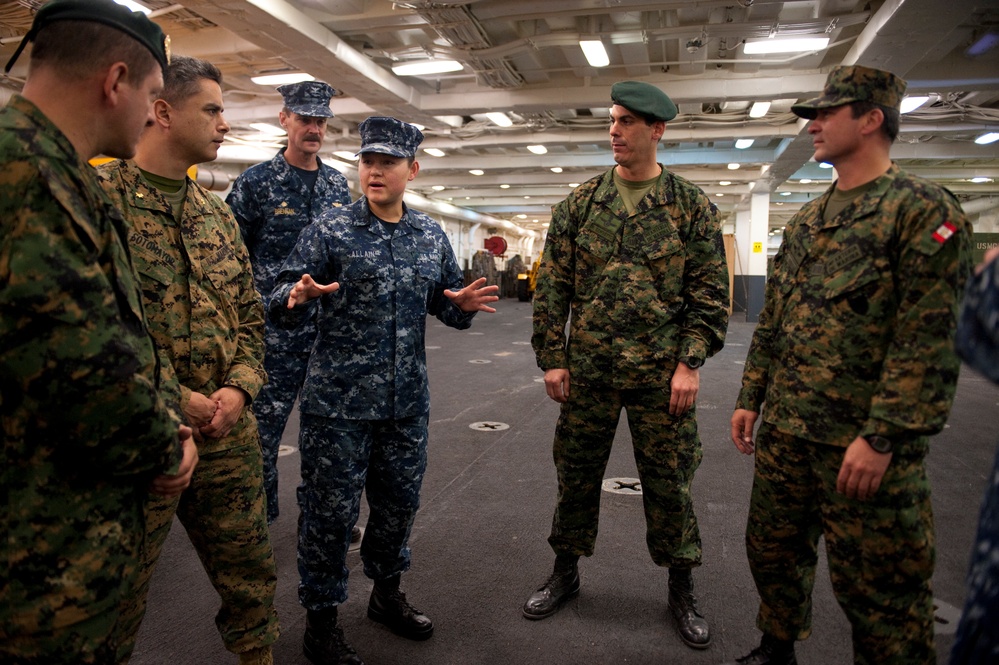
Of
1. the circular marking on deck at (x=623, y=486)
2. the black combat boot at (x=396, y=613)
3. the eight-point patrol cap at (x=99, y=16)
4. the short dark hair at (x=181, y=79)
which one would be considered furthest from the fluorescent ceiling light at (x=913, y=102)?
the eight-point patrol cap at (x=99, y=16)

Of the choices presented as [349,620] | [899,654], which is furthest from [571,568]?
[899,654]

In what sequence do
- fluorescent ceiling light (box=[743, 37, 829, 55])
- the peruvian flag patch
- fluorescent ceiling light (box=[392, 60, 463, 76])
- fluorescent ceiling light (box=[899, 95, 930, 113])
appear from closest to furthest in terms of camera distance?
1. the peruvian flag patch
2. fluorescent ceiling light (box=[743, 37, 829, 55])
3. fluorescent ceiling light (box=[392, 60, 463, 76])
4. fluorescent ceiling light (box=[899, 95, 930, 113])

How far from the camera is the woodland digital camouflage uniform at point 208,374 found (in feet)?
6.01

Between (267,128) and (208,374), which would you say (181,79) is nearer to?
(208,374)

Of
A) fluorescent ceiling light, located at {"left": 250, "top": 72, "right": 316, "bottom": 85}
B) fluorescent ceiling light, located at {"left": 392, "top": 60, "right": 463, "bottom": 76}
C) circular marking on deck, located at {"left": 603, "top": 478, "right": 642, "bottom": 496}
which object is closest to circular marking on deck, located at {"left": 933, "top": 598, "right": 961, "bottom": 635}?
A: circular marking on deck, located at {"left": 603, "top": 478, "right": 642, "bottom": 496}

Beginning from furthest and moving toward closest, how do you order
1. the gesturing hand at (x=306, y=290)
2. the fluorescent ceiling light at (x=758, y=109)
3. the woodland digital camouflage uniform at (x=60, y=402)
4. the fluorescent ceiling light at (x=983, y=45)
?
the fluorescent ceiling light at (x=758, y=109) < the fluorescent ceiling light at (x=983, y=45) < the gesturing hand at (x=306, y=290) < the woodland digital camouflage uniform at (x=60, y=402)

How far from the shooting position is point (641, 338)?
2.54m

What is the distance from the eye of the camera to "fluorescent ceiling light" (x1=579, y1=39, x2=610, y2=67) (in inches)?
311

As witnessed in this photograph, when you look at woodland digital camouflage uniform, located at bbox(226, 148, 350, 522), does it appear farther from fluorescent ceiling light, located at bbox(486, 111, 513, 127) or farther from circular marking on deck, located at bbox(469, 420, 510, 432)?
fluorescent ceiling light, located at bbox(486, 111, 513, 127)

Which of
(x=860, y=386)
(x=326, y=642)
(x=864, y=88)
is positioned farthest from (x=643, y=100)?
(x=326, y=642)

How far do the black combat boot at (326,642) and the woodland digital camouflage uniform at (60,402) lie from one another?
1.11 meters

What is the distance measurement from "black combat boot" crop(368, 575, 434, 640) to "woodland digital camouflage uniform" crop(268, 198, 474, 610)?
3.0 inches

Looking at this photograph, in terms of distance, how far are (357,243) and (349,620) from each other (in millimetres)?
1474

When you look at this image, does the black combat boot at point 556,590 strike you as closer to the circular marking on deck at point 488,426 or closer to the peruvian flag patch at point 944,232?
the peruvian flag patch at point 944,232
